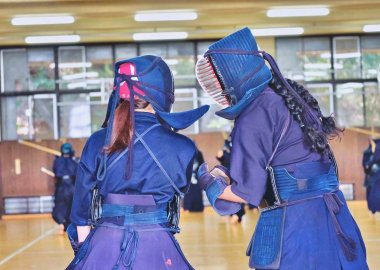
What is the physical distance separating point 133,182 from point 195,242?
7.68 meters

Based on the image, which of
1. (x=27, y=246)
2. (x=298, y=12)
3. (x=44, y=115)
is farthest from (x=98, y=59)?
(x=27, y=246)

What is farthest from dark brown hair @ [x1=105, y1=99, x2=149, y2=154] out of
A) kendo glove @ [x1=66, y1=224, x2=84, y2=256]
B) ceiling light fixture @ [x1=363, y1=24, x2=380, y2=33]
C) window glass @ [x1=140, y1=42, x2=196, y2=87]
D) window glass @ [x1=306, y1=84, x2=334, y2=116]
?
window glass @ [x1=306, y1=84, x2=334, y2=116]

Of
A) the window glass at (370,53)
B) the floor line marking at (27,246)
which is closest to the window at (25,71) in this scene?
the floor line marking at (27,246)

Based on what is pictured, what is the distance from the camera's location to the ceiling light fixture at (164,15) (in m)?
14.9

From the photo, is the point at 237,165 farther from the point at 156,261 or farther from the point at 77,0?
the point at 77,0

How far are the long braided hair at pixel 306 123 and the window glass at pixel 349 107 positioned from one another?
16594mm

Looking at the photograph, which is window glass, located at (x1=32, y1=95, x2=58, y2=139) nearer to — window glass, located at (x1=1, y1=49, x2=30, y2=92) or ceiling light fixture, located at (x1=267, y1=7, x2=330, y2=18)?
window glass, located at (x1=1, y1=49, x2=30, y2=92)

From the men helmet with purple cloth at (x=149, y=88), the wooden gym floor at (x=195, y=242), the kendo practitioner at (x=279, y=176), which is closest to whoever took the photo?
the kendo practitioner at (x=279, y=176)

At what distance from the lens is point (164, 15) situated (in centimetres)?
1503

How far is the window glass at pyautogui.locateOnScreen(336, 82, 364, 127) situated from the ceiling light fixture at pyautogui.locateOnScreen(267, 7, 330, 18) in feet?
13.5

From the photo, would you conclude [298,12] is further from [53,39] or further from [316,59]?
[53,39]

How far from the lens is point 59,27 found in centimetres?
1639

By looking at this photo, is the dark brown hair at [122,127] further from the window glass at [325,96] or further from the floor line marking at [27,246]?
the window glass at [325,96]

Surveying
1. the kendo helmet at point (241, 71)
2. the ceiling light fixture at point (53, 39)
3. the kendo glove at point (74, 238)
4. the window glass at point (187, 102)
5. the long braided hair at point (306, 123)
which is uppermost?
the ceiling light fixture at point (53, 39)
